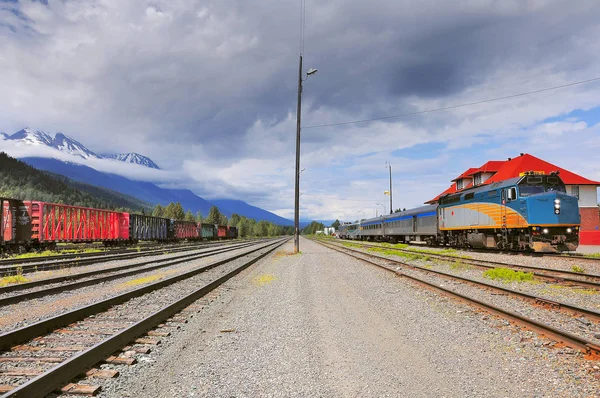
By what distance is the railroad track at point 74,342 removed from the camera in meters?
3.81

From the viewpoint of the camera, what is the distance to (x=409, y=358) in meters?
5.06

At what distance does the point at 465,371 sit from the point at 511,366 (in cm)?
68

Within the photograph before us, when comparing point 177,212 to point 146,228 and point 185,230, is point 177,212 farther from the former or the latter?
point 146,228

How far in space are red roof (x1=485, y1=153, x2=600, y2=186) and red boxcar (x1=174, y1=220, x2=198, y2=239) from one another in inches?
1782

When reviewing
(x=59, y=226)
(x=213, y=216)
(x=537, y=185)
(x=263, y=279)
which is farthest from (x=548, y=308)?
(x=213, y=216)

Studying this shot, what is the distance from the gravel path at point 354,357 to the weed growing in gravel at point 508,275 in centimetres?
512

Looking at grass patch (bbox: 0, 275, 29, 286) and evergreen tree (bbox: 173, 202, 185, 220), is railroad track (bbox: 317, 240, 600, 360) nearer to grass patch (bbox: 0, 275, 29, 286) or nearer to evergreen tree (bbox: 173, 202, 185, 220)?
grass patch (bbox: 0, 275, 29, 286)

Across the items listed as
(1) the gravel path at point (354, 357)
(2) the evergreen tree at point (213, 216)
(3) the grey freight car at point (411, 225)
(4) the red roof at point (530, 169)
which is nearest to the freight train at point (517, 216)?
(3) the grey freight car at point (411, 225)

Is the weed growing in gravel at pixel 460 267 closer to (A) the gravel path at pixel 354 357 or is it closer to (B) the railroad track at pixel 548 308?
(B) the railroad track at pixel 548 308

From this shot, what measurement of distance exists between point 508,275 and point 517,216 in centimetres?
822

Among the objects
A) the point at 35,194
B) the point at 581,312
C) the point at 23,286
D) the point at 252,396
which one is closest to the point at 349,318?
the point at 252,396

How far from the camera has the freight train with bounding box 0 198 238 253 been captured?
24.0 metres

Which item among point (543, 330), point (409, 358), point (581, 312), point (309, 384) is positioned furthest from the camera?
point (581, 312)

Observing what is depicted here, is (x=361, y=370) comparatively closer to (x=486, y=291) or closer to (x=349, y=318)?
(x=349, y=318)
